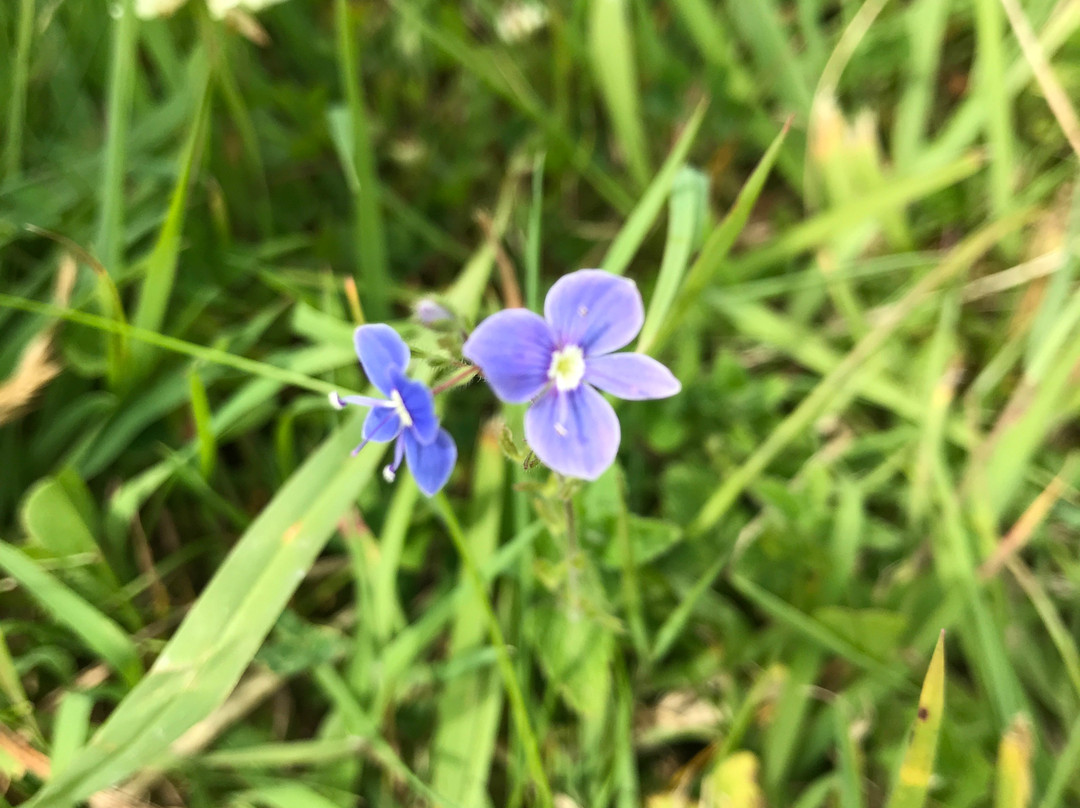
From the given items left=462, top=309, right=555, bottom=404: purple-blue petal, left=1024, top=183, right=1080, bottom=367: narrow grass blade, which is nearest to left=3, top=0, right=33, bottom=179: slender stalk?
left=462, top=309, right=555, bottom=404: purple-blue petal

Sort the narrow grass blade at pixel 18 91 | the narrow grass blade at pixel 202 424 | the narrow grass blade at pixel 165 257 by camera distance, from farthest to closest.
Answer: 1. the narrow grass blade at pixel 18 91
2. the narrow grass blade at pixel 165 257
3. the narrow grass blade at pixel 202 424

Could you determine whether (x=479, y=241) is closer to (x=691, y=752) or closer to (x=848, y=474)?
(x=848, y=474)

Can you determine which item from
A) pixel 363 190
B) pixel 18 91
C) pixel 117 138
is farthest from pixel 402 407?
pixel 18 91

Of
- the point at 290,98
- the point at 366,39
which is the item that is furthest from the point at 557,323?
the point at 366,39

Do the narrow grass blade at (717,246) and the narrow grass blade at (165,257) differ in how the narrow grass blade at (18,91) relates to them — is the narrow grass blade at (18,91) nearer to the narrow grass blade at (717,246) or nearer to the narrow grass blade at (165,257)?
the narrow grass blade at (165,257)

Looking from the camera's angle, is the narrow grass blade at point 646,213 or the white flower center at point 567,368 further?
the narrow grass blade at point 646,213

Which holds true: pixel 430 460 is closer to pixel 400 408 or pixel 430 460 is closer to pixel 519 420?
pixel 400 408

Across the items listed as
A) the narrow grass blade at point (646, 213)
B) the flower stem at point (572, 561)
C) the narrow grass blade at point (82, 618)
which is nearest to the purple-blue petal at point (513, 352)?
the flower stem at point (572, 561)

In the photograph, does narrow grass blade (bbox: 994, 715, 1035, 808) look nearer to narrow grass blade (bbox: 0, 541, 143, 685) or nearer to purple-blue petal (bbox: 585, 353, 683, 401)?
purple-blue petal (bbox: 585, 353, 683, 401)
